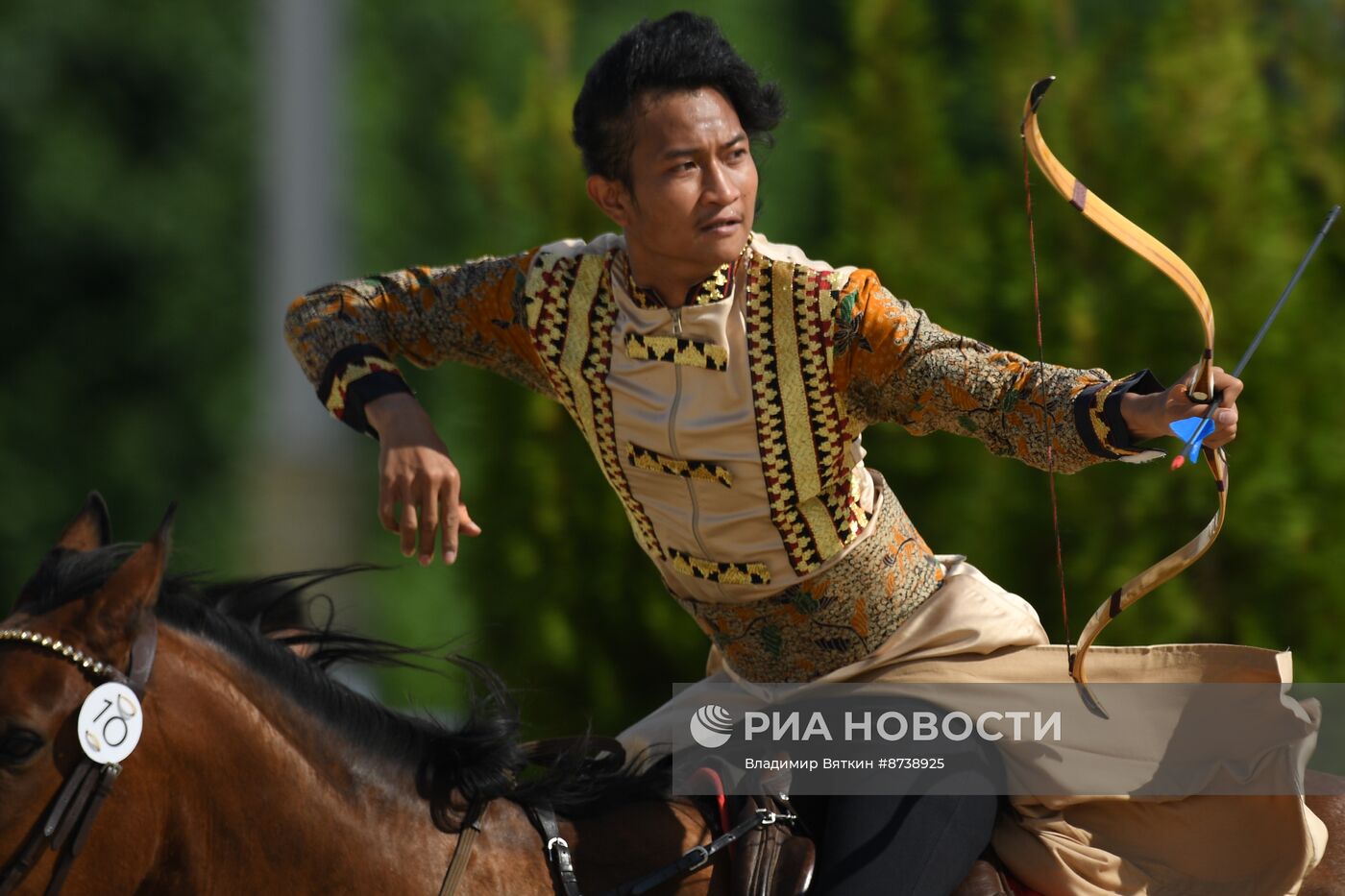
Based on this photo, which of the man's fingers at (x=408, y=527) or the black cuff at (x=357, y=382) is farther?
the black cuff at (x=357, y=382)

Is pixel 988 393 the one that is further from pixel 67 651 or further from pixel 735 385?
pixel 67 651

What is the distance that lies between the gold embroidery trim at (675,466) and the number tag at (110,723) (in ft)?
3.00

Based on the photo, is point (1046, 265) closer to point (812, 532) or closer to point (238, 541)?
point (812, 532)

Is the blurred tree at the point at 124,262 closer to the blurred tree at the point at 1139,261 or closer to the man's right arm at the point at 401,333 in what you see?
the blurred tree at the point at 1139,261

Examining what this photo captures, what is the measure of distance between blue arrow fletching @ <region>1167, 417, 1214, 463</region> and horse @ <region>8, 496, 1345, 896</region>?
2.72ft

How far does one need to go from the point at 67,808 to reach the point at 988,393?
1.48 m

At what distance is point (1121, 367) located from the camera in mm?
5223

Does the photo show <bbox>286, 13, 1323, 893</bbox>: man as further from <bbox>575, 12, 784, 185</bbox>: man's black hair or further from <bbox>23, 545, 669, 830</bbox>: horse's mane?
<bbox>23, 545, 669, 830</bbox>: horse's mane

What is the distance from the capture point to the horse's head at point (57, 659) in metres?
2.28

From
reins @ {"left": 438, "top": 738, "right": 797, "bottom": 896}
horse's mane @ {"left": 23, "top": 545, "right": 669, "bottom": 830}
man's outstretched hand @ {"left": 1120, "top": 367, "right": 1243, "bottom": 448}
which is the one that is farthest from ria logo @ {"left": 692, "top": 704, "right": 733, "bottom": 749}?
man's outstretched hand @ {"left": 1120, "top": 367, "right": 1243, "bottom": 448}

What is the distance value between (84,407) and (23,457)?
0.60 meters

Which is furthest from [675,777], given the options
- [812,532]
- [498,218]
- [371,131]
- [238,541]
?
[371,131]

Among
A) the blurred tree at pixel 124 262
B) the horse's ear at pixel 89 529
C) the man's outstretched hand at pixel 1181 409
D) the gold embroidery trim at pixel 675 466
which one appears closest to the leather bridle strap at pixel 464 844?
the gold embroidery trim at pixel 675 466

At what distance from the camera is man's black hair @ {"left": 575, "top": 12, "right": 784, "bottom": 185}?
8.82ft
